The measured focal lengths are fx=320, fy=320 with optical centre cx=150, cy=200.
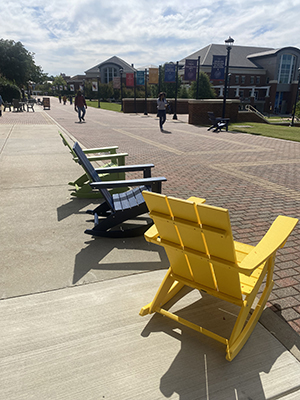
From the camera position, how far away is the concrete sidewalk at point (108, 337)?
6.60 feet

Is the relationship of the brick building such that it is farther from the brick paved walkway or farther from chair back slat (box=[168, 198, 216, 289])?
chair back slat (box=[168, 198, 216, 289])

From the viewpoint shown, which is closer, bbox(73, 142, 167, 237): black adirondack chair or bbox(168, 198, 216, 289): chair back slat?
bbox(168, 198, 216, 289): chair back slat

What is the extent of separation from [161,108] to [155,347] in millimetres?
16070

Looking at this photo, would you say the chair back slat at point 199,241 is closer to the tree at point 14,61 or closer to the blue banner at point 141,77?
the blue banner at point 141,77

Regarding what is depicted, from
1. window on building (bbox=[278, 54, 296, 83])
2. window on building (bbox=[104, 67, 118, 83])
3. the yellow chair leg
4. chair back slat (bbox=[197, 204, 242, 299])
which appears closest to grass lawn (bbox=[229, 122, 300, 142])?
the yellow chair leg

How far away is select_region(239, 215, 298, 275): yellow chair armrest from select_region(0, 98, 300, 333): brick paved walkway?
74cm

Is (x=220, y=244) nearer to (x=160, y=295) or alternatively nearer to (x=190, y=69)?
(x=160, y=295)

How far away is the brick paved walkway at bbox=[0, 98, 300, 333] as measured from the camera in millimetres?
3473

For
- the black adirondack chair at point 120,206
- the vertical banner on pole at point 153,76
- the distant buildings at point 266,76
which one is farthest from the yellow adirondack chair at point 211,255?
the distant buildings at point 266,76

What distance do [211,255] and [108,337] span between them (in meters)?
1.01

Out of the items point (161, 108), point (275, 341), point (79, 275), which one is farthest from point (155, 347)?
point (161, 108)

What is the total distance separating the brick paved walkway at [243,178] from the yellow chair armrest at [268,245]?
2.43 ft

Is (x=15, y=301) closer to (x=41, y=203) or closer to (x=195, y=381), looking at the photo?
(x=195, y=381)

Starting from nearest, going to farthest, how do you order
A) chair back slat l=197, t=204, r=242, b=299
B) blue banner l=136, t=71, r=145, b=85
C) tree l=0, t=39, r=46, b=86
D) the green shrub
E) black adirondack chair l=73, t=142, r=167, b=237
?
chair back slat l=197, t=204, r=242, b=299 → black adirondack chair l=73, t=142, r=167, b=237 → blue banner l=136, t=71, r=145, b=85 → the green shrub → tree l=0, t=39, r=46, b=86
